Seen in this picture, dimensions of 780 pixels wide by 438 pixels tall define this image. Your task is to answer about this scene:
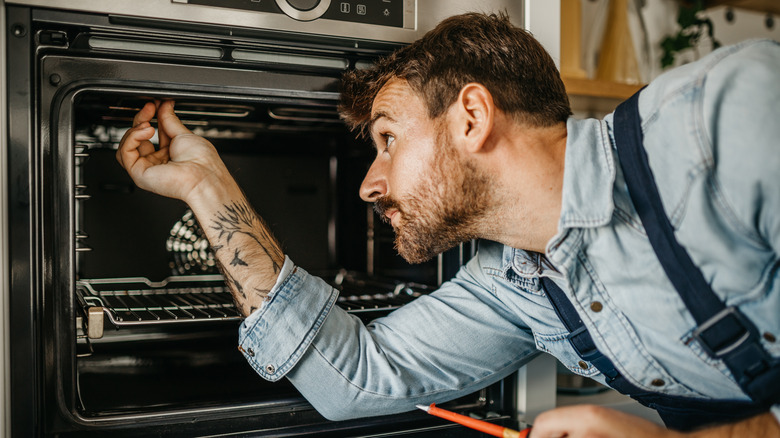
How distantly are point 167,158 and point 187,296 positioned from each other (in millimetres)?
385

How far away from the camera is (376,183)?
95 centimetres

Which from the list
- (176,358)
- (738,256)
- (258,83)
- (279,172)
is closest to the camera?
(738,256)

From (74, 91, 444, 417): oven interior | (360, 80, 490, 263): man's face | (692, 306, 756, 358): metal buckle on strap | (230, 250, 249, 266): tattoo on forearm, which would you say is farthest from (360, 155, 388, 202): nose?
(692, 306, 756, 358): metal buckle on strap

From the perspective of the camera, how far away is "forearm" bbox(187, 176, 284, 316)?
861 millimetres

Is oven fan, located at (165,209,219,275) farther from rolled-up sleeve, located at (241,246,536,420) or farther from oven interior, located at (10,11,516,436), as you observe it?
rolled-up sleeve, located at (241,246,536,420)

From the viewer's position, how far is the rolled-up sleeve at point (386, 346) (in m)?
0.86

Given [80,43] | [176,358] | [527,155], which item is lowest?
[176,358]

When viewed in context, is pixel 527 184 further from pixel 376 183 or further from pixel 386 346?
pixel 386 346

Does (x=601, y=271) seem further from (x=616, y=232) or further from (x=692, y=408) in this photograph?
(x=692, y=408)

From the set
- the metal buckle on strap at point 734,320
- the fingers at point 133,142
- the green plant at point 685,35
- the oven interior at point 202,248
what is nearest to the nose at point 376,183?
the oven interior at point 202,248

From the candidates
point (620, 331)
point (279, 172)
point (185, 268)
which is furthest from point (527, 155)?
point (185, 268)

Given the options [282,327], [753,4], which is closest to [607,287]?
[282,327]

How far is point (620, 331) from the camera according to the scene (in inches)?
31.2

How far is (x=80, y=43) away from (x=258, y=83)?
22 cm
